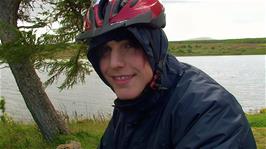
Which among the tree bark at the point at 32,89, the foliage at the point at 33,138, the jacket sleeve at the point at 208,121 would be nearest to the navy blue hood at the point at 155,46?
the jacket sleeve at the point at 208,121

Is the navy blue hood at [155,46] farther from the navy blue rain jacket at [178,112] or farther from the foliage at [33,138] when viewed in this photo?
the foliage at [33,138]

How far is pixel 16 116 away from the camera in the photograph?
15.5 meters

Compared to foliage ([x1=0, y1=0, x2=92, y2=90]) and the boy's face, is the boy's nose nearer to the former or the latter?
the boy's face

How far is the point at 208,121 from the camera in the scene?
1559 millimetres

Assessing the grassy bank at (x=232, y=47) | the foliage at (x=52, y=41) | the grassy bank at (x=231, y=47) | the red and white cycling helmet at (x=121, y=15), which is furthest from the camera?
the grassy bank at (x=232, y=47)

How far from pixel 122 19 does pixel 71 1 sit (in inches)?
256

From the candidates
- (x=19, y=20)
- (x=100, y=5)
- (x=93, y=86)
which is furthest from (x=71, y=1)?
(x=93, y=86)

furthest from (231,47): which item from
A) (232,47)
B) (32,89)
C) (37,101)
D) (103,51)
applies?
(103,51)

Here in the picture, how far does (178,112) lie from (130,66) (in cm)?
35

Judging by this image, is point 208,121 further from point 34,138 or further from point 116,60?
point 34,138

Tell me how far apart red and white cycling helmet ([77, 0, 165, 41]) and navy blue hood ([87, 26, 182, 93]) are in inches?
1.6

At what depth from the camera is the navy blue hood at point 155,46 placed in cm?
183

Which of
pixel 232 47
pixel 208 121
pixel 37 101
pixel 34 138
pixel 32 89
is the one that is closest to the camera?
pixel 208 121

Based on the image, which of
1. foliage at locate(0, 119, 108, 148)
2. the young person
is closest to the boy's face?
the young person
